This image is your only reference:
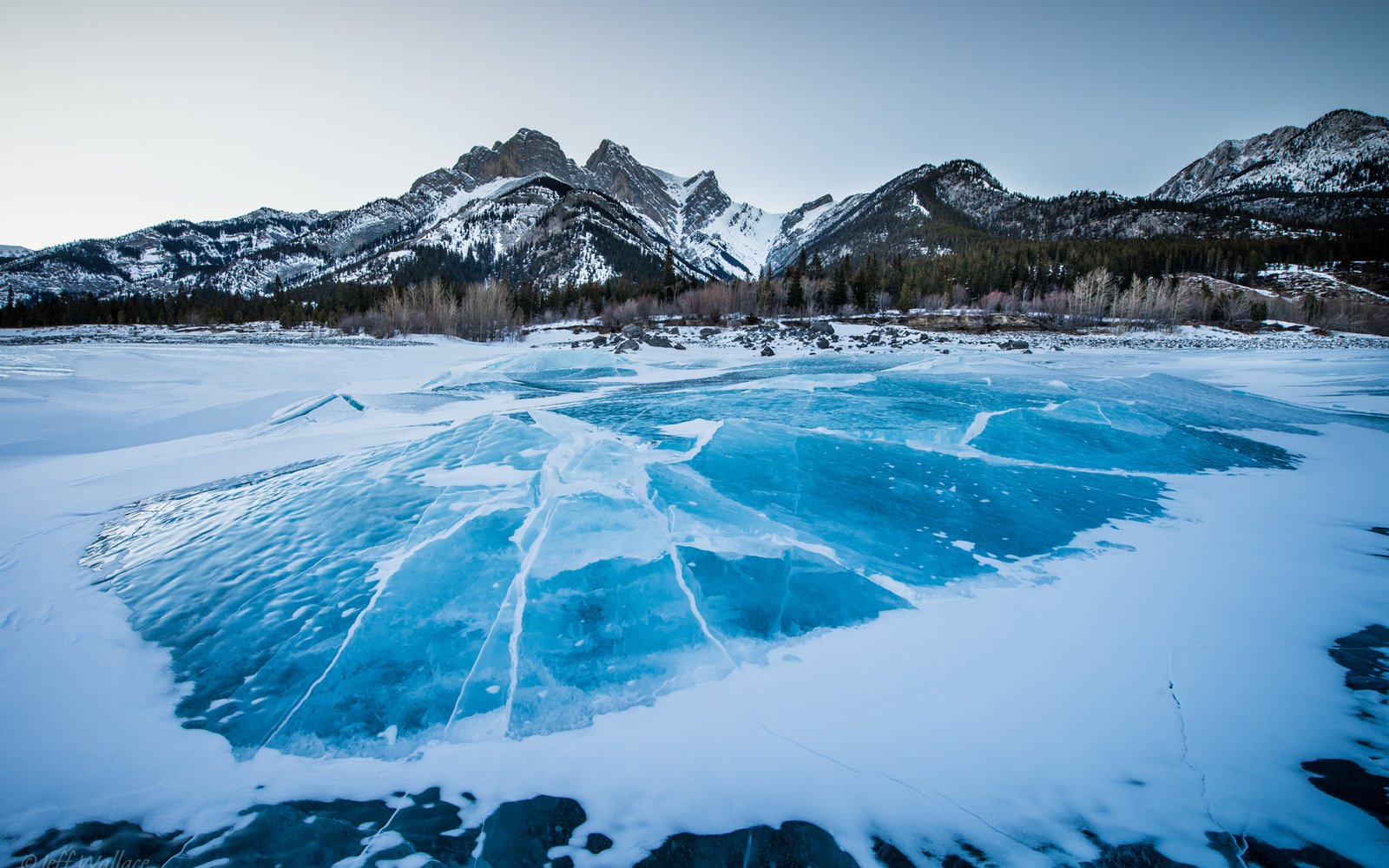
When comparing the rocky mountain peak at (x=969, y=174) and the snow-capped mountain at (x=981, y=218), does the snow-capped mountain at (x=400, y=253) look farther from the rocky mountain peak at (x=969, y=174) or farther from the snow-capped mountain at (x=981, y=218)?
the rocky mountain peak at (x=969, y=174)

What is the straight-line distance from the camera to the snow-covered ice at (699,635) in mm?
2504

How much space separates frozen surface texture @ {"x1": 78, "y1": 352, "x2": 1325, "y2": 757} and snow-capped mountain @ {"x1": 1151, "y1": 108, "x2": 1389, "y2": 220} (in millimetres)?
185955

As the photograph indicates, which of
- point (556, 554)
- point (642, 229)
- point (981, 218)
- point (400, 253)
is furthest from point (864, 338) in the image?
point (642, 229)

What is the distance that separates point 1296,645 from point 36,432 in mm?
16067

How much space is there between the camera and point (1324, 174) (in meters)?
160

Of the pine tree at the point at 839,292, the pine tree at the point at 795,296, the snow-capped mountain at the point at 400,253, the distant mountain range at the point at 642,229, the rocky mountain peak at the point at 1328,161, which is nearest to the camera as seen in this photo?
the pine tree at the point at 795,296

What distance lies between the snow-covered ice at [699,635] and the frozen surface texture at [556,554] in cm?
3

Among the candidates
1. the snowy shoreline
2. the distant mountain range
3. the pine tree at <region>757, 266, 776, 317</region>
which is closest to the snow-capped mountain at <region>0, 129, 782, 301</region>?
the distant mountain range

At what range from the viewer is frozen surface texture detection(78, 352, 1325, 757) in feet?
10.4

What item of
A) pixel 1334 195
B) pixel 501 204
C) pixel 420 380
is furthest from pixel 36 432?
pixel 1334 195

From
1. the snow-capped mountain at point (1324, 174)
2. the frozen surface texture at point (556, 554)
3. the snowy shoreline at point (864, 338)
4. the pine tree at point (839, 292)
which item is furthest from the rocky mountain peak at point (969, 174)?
the frozen surface texture at point (556, 554)

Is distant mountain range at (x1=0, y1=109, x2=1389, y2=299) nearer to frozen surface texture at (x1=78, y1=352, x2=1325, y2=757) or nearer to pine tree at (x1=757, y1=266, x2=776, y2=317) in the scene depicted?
pine tree at (x1=757, y1=266, x2=776, y2=317)

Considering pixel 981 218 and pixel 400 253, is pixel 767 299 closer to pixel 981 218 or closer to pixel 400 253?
pixel 981 218

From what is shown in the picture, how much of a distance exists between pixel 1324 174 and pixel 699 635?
261997 millimetres
